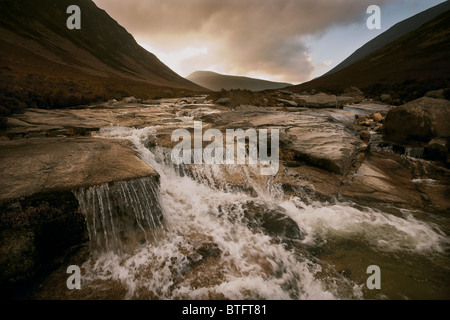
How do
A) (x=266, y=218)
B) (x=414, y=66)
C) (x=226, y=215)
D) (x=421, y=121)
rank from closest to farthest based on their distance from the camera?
(x=266, y=218), (x=226, y=215), (x=421, y=121), (x=414, y=66)

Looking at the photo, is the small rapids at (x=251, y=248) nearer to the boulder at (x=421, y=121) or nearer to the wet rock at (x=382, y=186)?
the wet rock at (x=382, y=186)

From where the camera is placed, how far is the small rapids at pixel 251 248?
3.26m

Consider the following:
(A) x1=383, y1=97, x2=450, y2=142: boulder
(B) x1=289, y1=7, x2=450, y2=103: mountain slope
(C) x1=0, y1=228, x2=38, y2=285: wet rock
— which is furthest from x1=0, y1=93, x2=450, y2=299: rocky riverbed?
(B) x1=289, y1=7, x2=450, y2=103: mountain slope

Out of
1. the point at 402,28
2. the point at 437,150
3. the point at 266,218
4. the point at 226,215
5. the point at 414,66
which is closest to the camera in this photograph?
the point at 266,218

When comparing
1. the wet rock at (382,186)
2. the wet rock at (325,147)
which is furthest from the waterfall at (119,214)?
the wet rock at (382,186)

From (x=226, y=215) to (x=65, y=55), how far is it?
63796mm

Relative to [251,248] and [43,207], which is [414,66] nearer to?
[251,248]

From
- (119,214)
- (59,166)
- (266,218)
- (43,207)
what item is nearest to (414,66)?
(266,218)

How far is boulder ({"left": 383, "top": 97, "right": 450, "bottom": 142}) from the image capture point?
7.73m

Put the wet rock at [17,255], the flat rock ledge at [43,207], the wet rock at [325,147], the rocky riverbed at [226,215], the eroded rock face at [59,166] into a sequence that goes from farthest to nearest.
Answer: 1. the wet rock at [325,147]
2. the eroded rock face at [59,166]
3. the rocky riverbed at [226,215]
4. the flat rock ledge at [43,207]
5. the wet rock at [17,255]

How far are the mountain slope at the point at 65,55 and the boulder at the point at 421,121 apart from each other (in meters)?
17.3

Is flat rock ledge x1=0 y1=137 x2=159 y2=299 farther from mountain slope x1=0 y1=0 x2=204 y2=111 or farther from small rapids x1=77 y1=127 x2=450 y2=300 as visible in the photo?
mountain slope x1=0 y1=0 x2=204 y2=111

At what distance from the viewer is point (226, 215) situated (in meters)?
4.94
